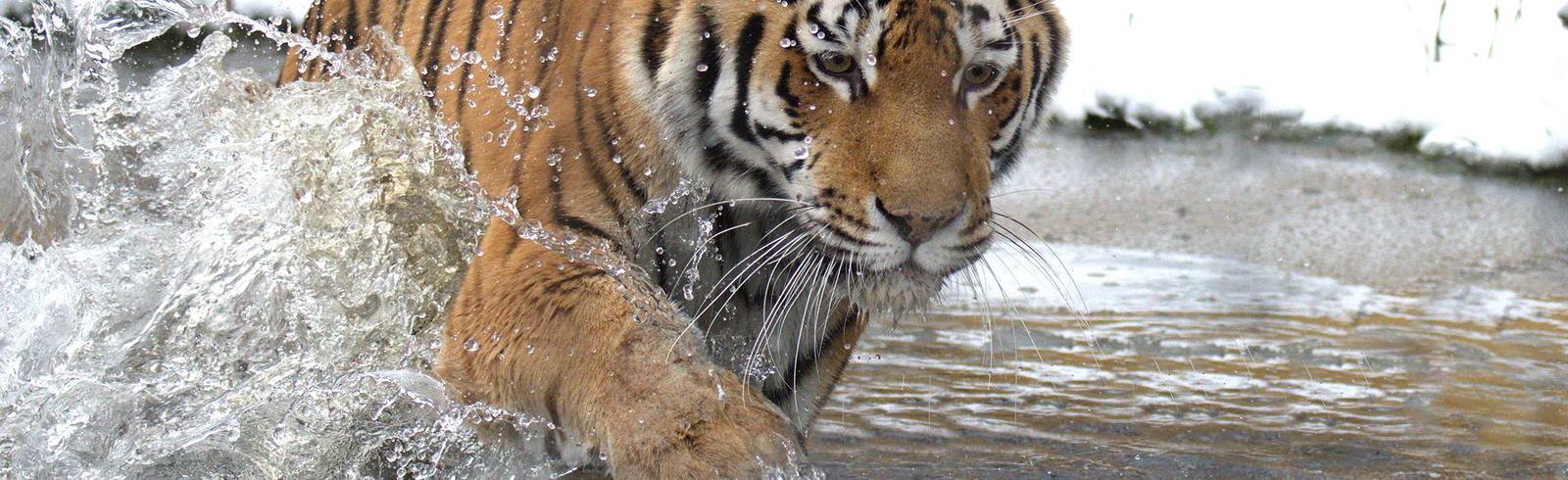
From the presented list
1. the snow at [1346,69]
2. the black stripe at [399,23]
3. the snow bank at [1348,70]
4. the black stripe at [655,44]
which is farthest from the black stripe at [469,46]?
the snow bank at [1348,70]

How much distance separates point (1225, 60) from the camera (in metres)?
4.42

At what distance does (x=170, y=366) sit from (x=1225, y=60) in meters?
3.26

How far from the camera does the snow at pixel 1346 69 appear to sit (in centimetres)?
383

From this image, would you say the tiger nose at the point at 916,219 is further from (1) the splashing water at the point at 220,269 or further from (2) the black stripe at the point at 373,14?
(2) the black stripe at the point at 373,14

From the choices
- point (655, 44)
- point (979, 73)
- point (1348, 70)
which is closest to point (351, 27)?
point (655, 44)

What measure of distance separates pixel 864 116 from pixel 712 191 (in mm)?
215

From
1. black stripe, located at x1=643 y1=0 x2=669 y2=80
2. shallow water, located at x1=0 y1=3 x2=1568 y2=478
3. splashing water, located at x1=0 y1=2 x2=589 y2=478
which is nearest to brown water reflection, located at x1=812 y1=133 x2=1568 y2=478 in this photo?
shallow water, located at x1=0 y1=3 x2=1568 y2=478

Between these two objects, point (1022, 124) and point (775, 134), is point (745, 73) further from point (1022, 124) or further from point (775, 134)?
point (1022, 124)

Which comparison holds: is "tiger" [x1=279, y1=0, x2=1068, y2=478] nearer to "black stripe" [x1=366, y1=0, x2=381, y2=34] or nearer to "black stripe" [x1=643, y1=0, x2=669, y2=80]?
"black stripe" [x1=643, y1=0, x2=669, y2=80]

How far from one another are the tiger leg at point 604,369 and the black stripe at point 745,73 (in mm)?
163

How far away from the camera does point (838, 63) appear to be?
1407 millimetres

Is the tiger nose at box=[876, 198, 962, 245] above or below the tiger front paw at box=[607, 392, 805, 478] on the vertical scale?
above

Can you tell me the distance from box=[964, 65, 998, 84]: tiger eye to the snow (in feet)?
8.40

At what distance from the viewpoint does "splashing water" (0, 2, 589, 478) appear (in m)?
1.53
